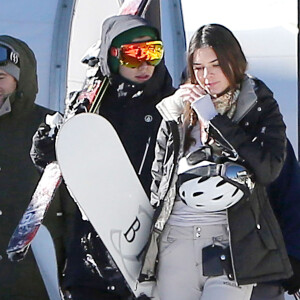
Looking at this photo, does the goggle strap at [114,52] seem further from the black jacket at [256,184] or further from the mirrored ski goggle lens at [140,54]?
the black jacket at [256,184]

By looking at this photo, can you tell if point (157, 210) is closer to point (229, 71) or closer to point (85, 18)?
point (229, 71)

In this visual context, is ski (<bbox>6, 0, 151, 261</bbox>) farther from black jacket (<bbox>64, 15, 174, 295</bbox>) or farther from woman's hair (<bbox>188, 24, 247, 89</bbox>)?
woman's hair (<bbox>188, 24, 247, 89</bbox>)

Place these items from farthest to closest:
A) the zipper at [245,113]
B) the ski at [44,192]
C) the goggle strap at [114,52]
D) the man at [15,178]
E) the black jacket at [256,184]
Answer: the man at [15,178], the goggle strap at [114,52], the ski at [44,192], the zipper at [245,113], the black jacket at [256,184]

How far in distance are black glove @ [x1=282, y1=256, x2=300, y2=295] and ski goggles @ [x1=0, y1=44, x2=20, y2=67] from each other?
158 centimetres

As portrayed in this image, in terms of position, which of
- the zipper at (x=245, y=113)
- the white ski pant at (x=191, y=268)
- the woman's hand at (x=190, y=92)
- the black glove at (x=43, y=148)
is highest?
the woman's hand at (x=190, y=92)

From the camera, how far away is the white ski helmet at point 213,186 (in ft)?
10.6

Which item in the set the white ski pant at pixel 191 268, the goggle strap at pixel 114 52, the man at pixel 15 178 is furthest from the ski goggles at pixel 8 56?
the white ski pant at pixel 191 268

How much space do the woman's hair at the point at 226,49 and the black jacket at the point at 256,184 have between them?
0.16 ft

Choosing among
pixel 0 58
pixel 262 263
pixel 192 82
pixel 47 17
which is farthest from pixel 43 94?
pixel 262 263

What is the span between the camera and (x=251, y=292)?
3371 millimetres

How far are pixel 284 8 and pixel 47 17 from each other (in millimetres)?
1271

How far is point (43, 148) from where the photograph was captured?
392 cm

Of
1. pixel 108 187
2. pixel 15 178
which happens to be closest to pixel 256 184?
pixel 108 187

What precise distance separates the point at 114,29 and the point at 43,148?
0.55m
